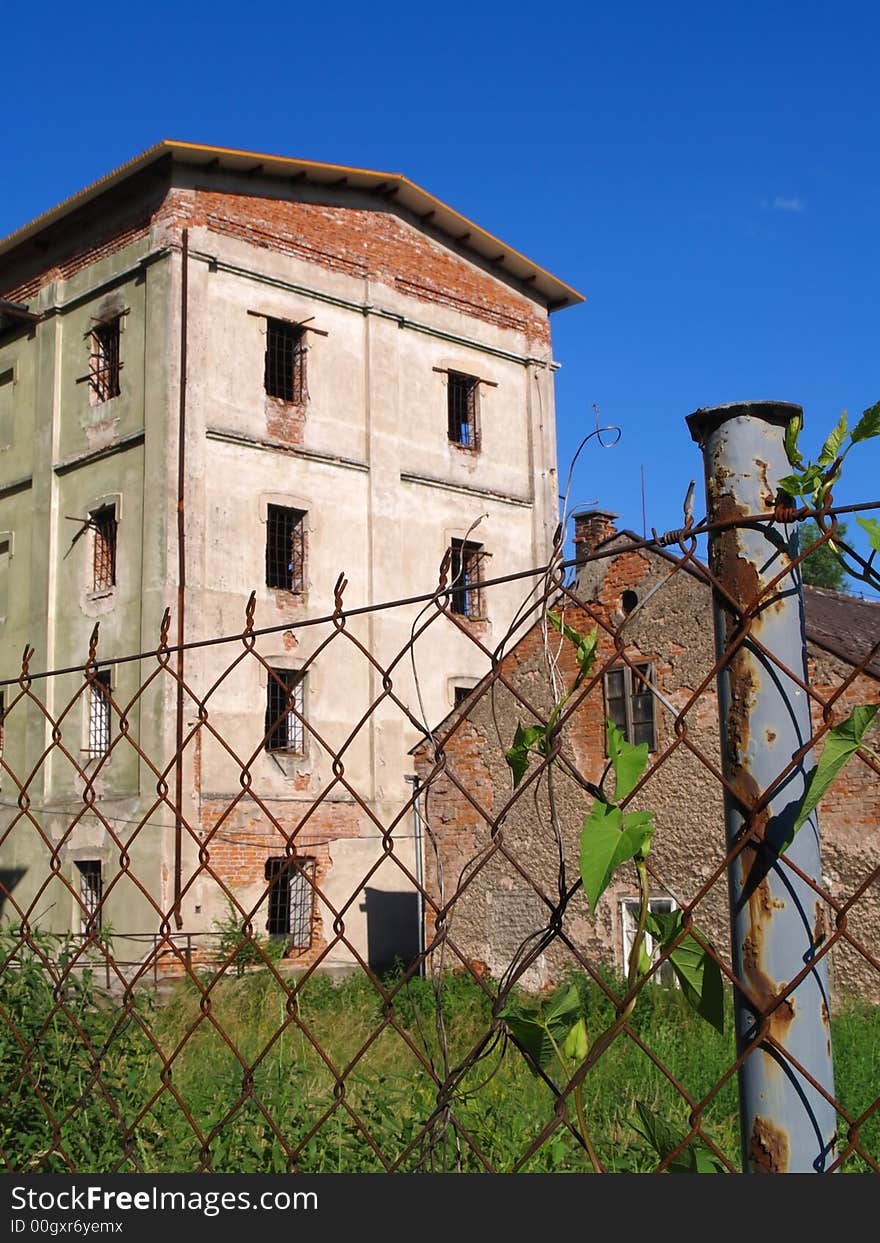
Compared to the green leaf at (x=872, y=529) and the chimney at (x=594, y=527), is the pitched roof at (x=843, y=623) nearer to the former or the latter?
the chimney at (x=594, y=527)

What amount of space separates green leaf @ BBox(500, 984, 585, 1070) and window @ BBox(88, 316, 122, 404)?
18405mm

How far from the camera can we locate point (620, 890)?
1377 centimetres

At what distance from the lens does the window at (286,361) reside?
19.4 meters

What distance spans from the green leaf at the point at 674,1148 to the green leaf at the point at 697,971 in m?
0.23

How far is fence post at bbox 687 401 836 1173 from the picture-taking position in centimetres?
169

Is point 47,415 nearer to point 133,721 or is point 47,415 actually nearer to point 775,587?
point 133,721

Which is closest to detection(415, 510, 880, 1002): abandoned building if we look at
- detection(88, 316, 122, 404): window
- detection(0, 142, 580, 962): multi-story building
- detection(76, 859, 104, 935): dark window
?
detection(0, 142, 580, 962): multi-story building

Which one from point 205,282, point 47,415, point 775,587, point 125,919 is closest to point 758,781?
point 775,587

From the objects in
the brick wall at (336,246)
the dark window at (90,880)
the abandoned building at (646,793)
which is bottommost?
the dark window at (90,880)

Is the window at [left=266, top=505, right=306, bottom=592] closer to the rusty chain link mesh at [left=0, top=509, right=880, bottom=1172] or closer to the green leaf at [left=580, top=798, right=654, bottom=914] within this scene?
the rusty chain link mesh at [left=0, top=509, right=880, bottom=1172]

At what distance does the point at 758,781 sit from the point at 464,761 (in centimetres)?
1401

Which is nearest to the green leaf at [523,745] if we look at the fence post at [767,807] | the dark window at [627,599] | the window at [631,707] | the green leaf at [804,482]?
the fence post at [767,807]

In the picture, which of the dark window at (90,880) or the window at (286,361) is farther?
the window at (286,361)

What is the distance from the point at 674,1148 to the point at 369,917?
54.3 ft
